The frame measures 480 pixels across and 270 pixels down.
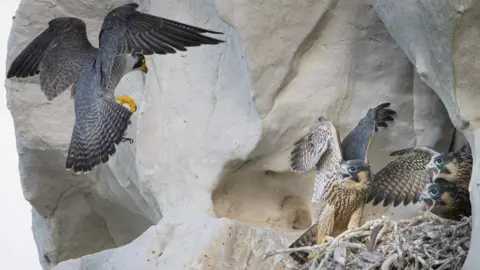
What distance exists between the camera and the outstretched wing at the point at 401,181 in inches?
127

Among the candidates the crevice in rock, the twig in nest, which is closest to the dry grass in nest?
the twig in nest

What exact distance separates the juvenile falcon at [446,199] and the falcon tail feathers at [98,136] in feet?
3.01

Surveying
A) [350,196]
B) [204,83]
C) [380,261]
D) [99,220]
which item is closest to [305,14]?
[204,83]

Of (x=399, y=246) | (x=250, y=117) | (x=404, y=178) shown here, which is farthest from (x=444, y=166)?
(x=250, y=117)

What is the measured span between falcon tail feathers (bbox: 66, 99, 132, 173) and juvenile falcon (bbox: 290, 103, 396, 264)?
58 cm

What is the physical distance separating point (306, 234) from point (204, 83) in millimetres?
732

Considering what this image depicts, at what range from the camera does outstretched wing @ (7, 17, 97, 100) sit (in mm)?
3416

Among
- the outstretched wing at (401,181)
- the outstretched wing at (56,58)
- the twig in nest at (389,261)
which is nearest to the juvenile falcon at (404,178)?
the outstretched wing at (401,181)

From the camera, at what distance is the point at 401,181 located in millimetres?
3246

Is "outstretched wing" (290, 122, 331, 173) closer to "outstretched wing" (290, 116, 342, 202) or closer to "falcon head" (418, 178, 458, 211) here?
"outstretched wing" (290, 116, 342, 202)

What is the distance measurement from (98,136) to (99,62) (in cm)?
27

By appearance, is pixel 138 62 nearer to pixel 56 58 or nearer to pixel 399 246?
pixel 56 58

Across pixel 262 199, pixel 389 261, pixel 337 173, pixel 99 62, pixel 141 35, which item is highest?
pixel 141 35

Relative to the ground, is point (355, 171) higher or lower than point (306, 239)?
higher
